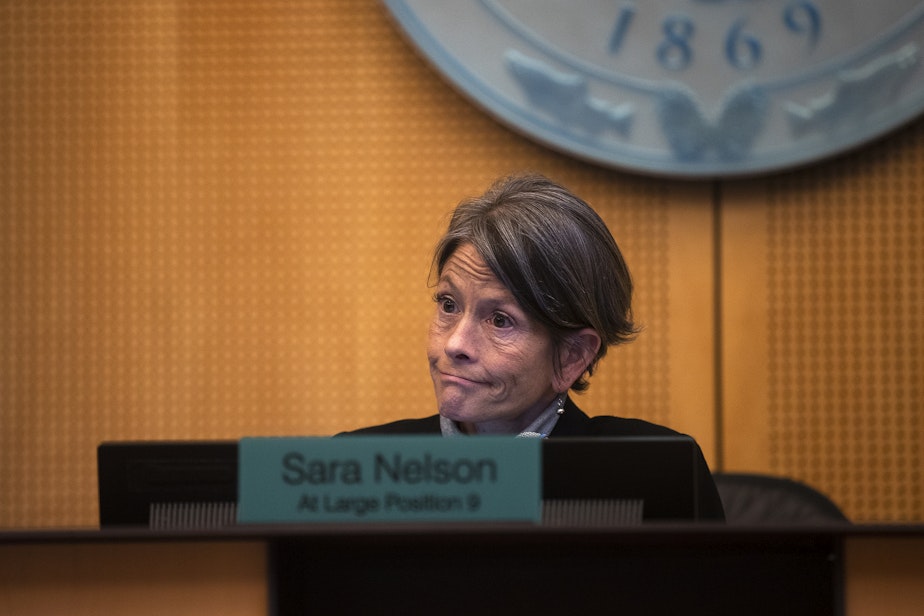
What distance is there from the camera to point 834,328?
2.89m

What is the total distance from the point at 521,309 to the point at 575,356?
0.16 meters

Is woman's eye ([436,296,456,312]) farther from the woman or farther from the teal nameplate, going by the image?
the teal nameplate

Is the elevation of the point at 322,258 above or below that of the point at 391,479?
above

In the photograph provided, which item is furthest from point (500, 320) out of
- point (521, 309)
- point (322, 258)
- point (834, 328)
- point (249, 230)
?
point (834, 328)

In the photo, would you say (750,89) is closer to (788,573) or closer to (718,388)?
(718,388)

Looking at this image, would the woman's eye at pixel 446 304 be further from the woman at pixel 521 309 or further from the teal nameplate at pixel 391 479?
the teal nameplate at pixel 391 479

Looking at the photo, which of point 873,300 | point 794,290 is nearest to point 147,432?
point 794,290

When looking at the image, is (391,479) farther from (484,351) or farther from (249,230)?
(249,230)

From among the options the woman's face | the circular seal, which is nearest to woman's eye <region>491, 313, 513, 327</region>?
the woman's face

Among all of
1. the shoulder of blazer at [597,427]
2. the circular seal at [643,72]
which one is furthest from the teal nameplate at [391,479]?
the circular seal at [643,72]

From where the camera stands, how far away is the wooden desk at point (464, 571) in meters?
1.10

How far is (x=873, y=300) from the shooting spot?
2.89m

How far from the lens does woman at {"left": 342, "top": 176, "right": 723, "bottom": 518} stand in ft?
5.92

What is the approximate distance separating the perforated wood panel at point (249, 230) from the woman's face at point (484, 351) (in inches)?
42.9
